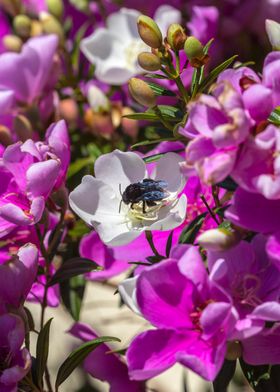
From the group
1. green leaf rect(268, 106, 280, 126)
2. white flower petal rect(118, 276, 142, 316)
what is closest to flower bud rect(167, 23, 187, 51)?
green leaf rect(268, 106, 280, 126)

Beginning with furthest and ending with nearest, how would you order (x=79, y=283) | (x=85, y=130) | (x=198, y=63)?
(x=85, y=130)
(x=79, y=283)
(x=198, y=63)

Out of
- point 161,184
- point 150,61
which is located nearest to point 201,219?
point 161,184

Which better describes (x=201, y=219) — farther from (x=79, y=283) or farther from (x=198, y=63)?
(x=79, y=283)

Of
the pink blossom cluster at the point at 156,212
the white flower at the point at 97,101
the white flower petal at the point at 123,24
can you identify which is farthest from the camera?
the white flower petal at the point at 123,24

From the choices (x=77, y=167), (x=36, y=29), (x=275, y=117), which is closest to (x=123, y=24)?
(x=36, y=29)

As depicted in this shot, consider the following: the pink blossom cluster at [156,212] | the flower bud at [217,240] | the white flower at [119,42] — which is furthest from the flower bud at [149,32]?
the white flower at [119,42]

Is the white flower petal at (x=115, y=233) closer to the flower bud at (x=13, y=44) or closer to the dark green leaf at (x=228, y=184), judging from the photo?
the dark green leaf at (x=228, y=184)
